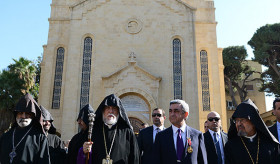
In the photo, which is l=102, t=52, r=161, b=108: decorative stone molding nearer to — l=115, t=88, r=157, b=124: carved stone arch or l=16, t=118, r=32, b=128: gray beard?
l=115, t=88, r=157, b=124: carved stone arch

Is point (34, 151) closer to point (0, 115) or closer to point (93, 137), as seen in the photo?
point (93, 137)

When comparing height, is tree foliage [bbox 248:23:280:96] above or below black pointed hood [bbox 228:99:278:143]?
above

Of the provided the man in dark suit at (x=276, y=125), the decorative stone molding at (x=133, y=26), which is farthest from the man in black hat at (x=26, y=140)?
the decorative stone molding at (x=133, y=26)

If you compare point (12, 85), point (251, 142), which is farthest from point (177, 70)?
point (251, 142)

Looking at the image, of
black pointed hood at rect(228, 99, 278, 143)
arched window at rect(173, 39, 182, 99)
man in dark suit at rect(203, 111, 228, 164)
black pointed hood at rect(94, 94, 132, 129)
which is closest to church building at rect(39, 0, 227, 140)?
arched window at rect(173, 39, 182, 99)

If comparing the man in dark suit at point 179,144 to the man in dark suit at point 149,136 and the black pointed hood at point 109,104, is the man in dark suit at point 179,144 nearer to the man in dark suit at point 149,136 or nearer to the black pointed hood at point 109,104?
the man in dark suit at point 149,136

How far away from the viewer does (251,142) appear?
4559 mm

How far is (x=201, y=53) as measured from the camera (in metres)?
19.7

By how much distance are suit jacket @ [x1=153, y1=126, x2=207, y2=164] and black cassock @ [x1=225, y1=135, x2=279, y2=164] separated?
49 cm

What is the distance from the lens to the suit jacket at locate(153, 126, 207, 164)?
171 inches

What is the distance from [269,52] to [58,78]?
2088cm

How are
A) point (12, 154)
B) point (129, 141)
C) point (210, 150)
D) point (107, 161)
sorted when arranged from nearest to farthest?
point (107, 161) → point (12, 154) → point (129, 141) → point (210, 150)

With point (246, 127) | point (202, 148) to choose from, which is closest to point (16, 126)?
point (202, 148)

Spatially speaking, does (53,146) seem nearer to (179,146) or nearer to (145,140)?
(145,140)
